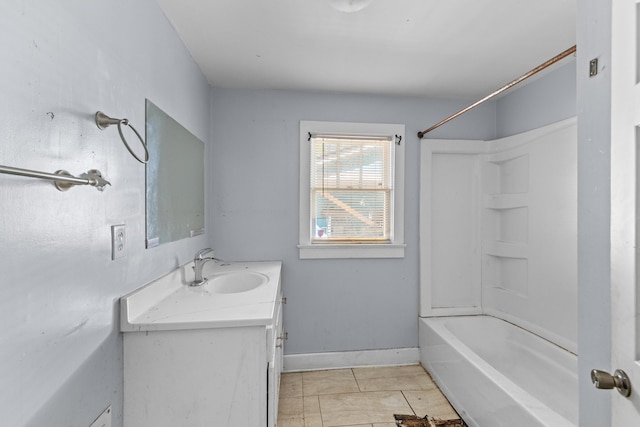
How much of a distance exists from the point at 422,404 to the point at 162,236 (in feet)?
6.70

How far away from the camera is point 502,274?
271 centimetres

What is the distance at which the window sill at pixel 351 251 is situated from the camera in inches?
101

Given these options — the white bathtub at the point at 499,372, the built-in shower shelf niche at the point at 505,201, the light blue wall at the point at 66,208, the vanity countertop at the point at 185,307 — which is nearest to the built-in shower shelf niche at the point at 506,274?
the white bathtub at the point at 499,372

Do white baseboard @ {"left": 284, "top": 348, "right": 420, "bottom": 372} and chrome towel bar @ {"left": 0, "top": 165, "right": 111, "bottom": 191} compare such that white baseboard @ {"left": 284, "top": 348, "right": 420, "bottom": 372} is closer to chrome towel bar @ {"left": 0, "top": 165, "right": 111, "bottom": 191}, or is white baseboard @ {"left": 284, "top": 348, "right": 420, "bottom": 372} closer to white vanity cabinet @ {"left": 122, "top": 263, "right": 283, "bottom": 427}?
white vanity cabinet @ {"left": 122, "top": 263, "right": 283, "bottom": 427}

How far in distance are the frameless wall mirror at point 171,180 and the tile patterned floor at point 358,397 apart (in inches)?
54.5

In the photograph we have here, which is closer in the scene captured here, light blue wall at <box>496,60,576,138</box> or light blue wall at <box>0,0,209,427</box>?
light blue wall at <box>0,0,209,427</box>

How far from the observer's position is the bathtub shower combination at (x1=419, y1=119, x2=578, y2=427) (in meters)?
2.00

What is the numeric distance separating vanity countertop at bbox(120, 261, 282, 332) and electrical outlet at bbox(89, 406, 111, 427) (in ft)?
0.92

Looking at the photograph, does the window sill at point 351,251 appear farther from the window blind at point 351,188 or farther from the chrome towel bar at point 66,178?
the chrome towel bar at point 66,178

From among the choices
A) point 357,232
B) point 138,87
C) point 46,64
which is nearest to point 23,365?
point 46,64

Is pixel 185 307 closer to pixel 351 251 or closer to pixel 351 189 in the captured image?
pixel 351 251

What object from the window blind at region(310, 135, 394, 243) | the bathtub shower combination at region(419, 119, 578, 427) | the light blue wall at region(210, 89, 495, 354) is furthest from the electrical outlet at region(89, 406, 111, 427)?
the bathtub shower combination at region(419, 119, 578, 427)

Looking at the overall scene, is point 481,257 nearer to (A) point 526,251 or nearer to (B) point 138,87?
(A) point 526,251

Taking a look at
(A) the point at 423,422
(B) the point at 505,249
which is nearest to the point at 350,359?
(A) the point at 423,422
